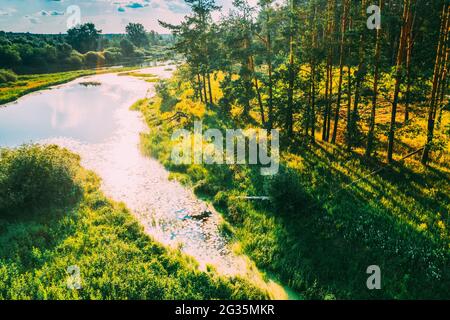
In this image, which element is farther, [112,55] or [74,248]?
[112,55]

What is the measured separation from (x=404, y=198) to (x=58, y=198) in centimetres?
1971

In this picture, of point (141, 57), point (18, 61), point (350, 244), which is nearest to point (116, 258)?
point (350, 244)

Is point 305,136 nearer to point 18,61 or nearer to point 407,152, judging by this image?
point 407,152

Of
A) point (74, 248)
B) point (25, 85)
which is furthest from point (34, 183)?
point (25, 85)

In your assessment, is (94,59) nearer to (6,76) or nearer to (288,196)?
(6,76)

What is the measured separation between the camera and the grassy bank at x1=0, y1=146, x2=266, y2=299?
11664mm

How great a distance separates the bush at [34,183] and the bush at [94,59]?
10284 centimetres

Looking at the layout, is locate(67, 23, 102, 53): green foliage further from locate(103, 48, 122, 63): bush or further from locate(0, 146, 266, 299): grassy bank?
locate(0, 146, 266, 299): grassy bank

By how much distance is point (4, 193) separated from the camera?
17344 millimetres

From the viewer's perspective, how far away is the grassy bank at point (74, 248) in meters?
11.7

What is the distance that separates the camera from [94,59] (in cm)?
11225

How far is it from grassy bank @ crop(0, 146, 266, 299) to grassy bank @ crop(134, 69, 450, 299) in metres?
2.91

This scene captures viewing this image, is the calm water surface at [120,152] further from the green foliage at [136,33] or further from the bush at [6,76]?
the green foliage at [136,33]

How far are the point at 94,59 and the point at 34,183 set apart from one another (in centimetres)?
10847
